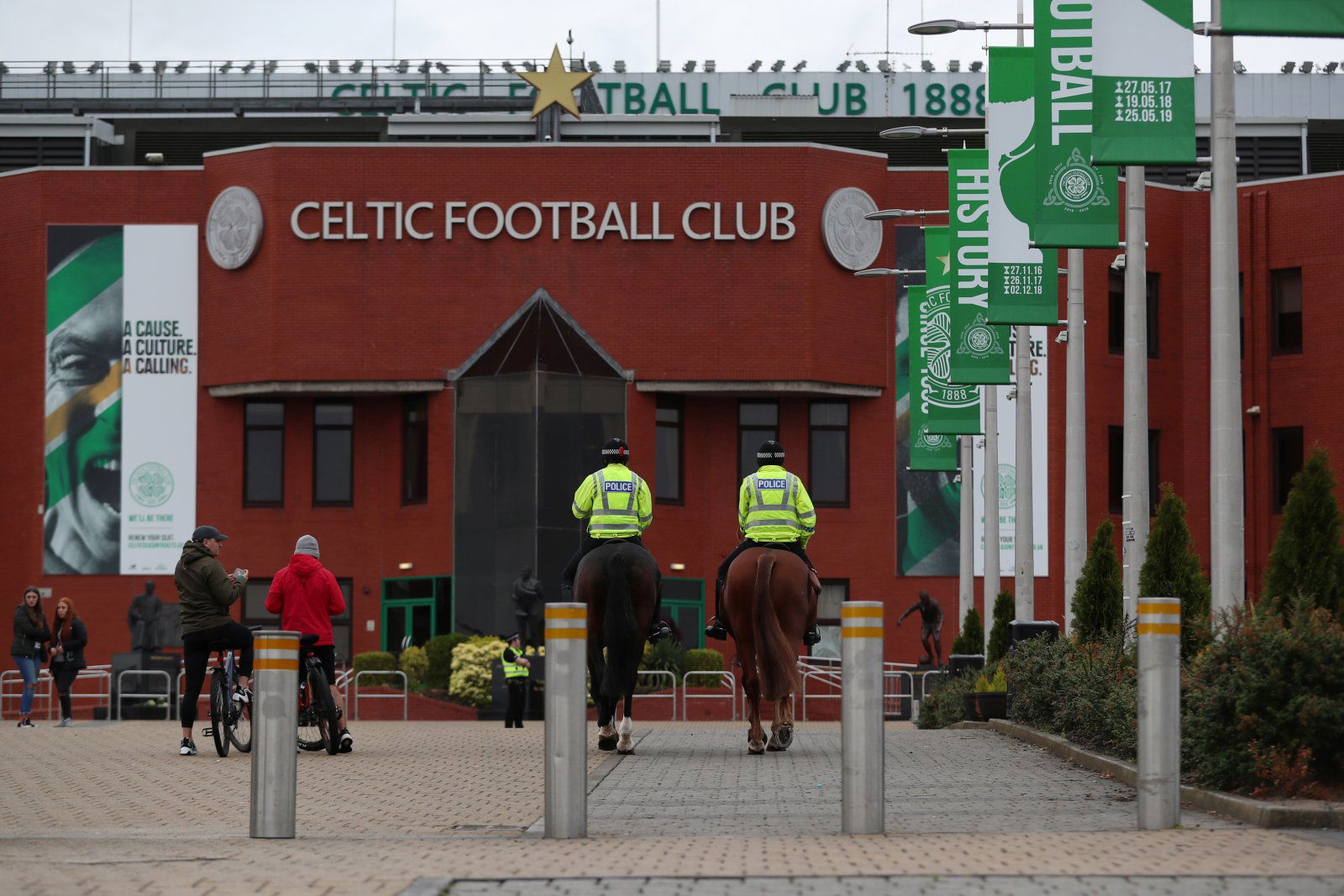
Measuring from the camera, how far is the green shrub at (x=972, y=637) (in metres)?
35.4

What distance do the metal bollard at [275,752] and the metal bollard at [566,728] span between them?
1.32 metres

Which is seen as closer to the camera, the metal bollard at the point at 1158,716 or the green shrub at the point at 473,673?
the metal bollard at the point at 1158,716

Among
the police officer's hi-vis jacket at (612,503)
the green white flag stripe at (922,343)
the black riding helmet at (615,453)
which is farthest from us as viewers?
the green white flag stripe at (922,343)

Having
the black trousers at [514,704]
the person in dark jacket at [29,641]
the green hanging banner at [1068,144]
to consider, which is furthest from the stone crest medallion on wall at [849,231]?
the green hanging banner at [1068,144]

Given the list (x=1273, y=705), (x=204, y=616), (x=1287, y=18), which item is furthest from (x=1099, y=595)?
(x=1273, y=705)

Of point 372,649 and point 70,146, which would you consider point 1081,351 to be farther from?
point 70,146

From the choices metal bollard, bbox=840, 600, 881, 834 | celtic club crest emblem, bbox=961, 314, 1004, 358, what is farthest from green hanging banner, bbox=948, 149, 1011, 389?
metal bollard, bbox=840, 600, 881, 834

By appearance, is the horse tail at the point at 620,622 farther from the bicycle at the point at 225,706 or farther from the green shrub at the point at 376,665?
the green shrub at the point at 376,665

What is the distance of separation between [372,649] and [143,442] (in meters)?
7.12

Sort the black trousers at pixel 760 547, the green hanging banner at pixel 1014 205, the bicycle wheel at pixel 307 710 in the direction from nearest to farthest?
the black trousers at pixel 760 547 → the bicycle wheel at pixel 307 710 → the green hanging banner at pixel 1014 205

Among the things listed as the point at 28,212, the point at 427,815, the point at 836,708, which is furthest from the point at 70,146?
the point at 427,815

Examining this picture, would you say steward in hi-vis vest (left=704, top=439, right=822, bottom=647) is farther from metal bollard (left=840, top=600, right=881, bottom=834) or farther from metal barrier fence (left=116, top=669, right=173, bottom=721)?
metal barrier fence (left=116, top=669, right=173, bottom=721)

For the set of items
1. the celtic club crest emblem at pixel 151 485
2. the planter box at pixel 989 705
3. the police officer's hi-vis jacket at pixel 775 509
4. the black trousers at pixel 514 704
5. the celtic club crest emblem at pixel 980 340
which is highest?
the celtic club crest emblem at pixel 980 340

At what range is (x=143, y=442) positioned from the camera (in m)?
47.3
